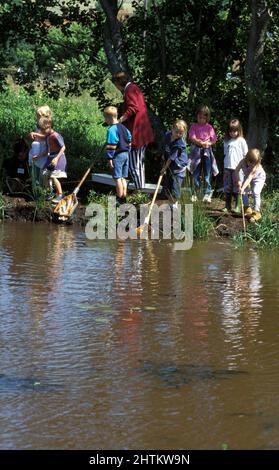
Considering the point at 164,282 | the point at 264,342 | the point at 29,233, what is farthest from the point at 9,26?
the point at 264,342

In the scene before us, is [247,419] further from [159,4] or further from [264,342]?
[159,4]

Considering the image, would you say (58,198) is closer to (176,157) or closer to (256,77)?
(176,157)

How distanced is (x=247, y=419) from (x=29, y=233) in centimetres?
687

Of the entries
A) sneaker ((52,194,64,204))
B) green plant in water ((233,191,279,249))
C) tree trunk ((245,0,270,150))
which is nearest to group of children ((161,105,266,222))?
green plant in water ((233,191,279,249))

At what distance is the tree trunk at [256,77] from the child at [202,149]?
0.81 meters

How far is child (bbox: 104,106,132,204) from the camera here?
12.9 m

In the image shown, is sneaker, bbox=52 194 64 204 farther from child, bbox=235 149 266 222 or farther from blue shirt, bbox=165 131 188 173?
child, bbox=235 149 266 222

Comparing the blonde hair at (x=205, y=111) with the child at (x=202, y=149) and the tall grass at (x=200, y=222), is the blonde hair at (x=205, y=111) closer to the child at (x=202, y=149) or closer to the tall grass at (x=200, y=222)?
the child at (x=202, y=149)

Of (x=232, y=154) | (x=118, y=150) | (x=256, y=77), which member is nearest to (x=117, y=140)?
(x=118, y=150)

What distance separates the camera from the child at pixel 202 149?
13414 mm

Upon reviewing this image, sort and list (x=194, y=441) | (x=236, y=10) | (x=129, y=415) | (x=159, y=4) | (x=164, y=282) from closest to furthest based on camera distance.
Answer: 1. (x=194, y=441)
2. (x=129, y=415)
3. (x=164, y=282)
4. (x=236, y=10)
5. (x=159, y=4)

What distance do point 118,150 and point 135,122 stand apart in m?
0.67

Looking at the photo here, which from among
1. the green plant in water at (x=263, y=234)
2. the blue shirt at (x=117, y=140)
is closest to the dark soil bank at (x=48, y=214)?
the green plant in water at (x=263, y=234)
